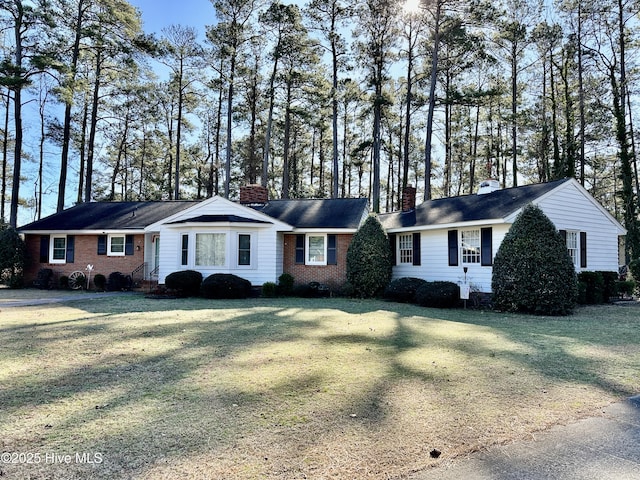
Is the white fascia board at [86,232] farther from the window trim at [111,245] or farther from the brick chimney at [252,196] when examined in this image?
the brick chimney at [252,196]

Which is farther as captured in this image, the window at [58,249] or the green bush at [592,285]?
the window at [58,249]

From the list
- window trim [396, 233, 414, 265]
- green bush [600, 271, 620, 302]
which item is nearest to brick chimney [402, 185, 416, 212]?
window trim [396, 233, 414, 265]

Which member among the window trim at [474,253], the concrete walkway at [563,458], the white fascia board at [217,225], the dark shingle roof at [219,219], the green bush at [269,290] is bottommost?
the concrete walkway at [563,458]

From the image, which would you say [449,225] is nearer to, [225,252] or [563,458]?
[225,252]

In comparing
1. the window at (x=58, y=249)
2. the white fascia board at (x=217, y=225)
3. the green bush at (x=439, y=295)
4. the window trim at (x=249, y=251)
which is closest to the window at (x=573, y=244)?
the green bush at (x=439, y=295)

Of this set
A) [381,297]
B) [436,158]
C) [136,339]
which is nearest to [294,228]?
[381,297]

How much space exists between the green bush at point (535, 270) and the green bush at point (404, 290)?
3.07m

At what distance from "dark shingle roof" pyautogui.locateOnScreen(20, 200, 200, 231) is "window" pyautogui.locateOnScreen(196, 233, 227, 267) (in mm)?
3579

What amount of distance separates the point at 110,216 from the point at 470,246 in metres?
17.2

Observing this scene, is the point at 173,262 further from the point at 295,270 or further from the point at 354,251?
the point at 354,251

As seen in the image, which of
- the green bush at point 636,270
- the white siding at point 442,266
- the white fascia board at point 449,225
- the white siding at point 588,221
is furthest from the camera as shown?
the green bush at point 636,270

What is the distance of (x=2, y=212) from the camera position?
31922 millimetres

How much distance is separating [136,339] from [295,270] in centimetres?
1049

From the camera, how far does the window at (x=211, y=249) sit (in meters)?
16.2
